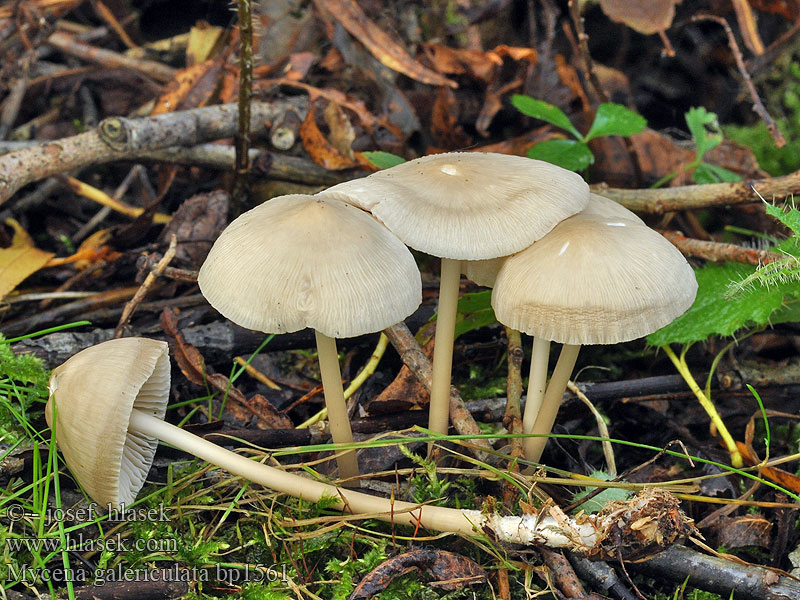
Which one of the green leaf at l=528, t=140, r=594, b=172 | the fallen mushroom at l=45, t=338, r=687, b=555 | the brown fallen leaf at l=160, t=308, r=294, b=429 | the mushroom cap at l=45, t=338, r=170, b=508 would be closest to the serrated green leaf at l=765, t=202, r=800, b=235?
the green leaf at l=528, t=140, r=594, b=172

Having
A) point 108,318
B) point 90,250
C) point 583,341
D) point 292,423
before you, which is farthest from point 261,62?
point 583,341

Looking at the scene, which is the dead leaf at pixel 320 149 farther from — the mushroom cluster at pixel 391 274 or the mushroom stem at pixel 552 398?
the mushroom stem at pixel 552 398

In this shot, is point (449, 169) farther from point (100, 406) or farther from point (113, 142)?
point (113, 142)

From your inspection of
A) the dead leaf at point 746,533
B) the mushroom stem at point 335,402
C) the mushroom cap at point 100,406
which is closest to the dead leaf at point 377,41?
the mushroom stem at point 335,402

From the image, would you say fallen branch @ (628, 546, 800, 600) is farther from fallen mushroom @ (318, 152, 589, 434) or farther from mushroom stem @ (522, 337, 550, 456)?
fallen mushroom @ (318, 152, 589, 434)

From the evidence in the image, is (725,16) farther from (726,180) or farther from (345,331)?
(345,331)

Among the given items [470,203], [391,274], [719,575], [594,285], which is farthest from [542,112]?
[719,575]
